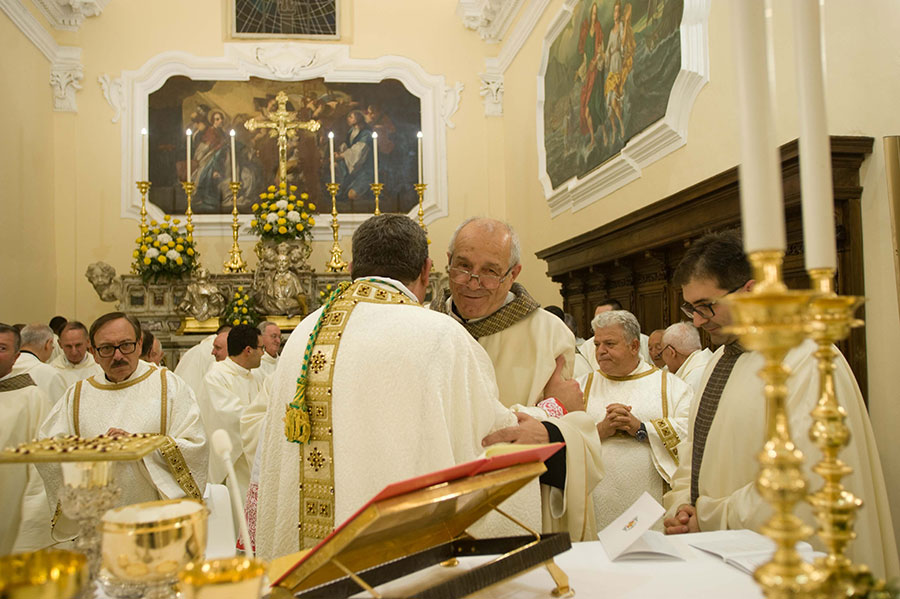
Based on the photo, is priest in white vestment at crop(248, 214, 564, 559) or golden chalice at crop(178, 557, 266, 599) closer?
golden chalice at crop(178, 557, 266, 599)

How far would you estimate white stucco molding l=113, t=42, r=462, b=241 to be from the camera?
463 inches

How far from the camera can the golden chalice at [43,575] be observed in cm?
109

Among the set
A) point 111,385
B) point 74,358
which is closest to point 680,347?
point 111,385

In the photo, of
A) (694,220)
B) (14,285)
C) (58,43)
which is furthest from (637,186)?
(58,43)

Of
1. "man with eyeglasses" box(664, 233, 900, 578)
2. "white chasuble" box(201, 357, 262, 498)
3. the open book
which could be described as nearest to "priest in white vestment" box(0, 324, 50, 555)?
"white chasuble" box(201, 357, 262, 498)

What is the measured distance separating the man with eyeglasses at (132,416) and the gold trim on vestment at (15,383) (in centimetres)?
45

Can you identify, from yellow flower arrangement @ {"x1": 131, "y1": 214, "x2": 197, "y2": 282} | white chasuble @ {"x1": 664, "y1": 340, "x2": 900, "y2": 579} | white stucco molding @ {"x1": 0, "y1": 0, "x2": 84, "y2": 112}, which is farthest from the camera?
white stucco molding @ {"x1": 0, "y1": 0, "x2": 84, "y2": 112}

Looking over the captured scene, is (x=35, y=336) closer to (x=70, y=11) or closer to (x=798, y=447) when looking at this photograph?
(x=798, y=447)

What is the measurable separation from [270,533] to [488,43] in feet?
37.9

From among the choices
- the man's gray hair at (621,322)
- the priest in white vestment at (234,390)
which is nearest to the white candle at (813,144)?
the man's gray hair at (621,322)

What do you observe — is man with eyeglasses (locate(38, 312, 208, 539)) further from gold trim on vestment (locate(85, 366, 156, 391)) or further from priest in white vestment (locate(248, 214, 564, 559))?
priest in white vestment (locate(248, 214, 564, 559))

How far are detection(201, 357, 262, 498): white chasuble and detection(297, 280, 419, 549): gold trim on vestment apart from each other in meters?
3.50

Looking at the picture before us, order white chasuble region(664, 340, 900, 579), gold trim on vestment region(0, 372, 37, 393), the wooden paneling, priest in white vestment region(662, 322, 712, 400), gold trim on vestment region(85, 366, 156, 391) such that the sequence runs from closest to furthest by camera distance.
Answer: white chasuble region(664, 340, 900, 579)
the wooden paneling
gold trim on vestment region(85, 366, 156, 391)
gold trim on vestment region(0, 372, 37, 393)
priest in white vestment region(662, 322, 712, 400)

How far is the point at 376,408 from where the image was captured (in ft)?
7.18
